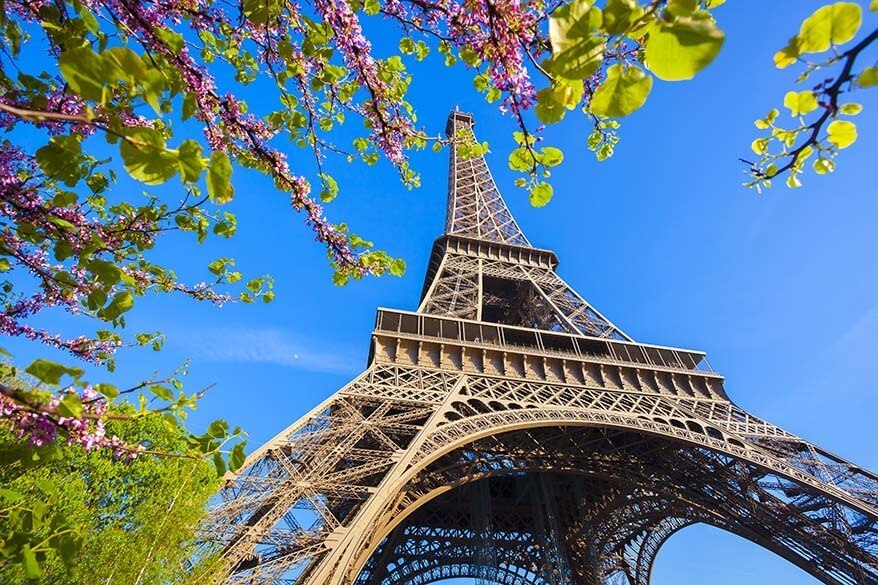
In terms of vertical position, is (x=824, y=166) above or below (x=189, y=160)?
above

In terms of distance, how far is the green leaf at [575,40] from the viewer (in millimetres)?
1166

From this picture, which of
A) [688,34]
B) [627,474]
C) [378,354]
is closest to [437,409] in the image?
[378,354]

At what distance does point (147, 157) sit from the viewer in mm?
1469

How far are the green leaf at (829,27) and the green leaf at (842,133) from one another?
0.29 meters

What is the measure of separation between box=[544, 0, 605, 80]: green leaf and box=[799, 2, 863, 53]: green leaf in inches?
19.8

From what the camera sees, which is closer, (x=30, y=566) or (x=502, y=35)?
(x=30, y=566)

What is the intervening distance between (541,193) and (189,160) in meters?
1.52

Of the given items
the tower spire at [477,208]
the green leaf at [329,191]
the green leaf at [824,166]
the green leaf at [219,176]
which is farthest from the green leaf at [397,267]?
the tower spire at [477,208]

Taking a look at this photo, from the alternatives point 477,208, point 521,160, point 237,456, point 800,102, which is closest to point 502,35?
point 521,160

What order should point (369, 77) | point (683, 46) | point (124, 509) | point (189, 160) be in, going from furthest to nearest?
1. point (124, 509)
2. point (369, 77)
3. point (189, 160)
4. point (683, 46)

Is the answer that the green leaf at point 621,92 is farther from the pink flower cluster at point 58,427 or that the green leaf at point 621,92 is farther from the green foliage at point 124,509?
the green foliage at point 124,509

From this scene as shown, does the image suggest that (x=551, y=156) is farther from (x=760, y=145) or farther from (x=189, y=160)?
(x=189, y=160)

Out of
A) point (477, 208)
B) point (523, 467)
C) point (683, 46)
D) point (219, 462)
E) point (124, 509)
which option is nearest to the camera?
point (683, 46)

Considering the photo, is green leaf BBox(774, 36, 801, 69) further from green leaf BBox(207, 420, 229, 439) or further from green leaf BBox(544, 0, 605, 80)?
green leaf BBox(207, 420, 229, 439)
